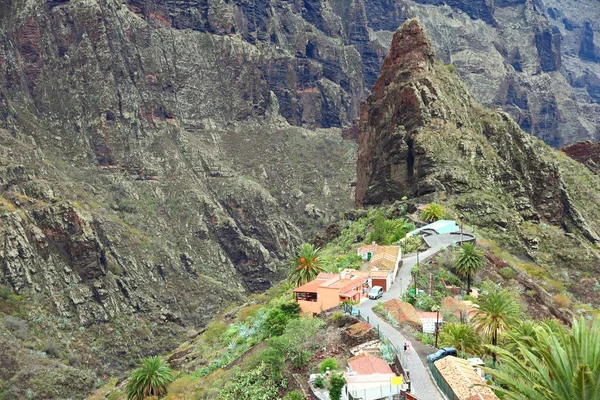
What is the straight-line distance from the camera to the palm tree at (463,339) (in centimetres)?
3734

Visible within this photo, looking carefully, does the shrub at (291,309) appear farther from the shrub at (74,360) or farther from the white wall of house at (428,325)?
the shrub at (74,360)

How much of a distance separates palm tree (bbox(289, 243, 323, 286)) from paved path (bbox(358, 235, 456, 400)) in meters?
7.49

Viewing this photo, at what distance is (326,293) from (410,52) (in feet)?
226


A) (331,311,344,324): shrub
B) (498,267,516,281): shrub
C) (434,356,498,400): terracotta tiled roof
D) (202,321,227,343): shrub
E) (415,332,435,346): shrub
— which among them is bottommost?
(202,321,227,343): shrub

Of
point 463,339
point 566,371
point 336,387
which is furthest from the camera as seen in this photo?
point 463,339

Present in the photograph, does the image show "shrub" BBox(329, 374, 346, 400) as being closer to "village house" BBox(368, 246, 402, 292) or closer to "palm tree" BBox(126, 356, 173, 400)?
"village house" BBox(368, 246, 402, 292)

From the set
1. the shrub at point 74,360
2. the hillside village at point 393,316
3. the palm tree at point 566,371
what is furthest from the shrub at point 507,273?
the shrub at point 74,360

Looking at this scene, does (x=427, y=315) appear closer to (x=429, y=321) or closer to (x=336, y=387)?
(x=429, y=321)

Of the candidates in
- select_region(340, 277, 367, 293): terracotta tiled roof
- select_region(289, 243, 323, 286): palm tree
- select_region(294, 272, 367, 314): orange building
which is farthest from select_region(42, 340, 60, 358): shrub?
select_region(340, 277, 367, 293): terracotta tiled roof

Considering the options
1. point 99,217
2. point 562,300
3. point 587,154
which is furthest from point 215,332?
point 587,154

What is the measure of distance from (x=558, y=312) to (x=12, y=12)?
175843 millimetres

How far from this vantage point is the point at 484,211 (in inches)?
3484

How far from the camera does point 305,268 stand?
61156 mm

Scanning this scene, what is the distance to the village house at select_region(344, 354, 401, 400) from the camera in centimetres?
3212
